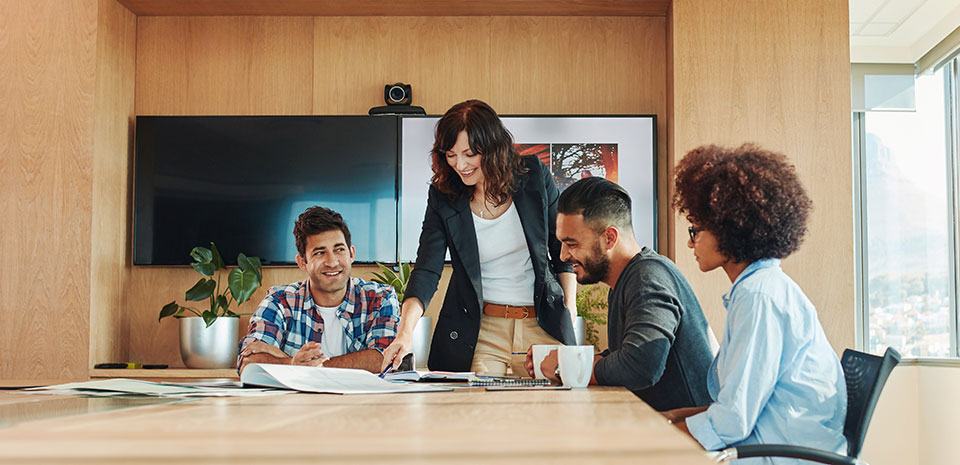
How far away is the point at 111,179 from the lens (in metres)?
4.09

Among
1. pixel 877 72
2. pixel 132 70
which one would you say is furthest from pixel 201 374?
pixel 877 72

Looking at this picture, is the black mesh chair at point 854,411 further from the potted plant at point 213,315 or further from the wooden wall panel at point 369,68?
the potted plant at point 213,315

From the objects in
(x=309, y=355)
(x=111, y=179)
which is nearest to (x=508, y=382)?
(x=309, y=355)

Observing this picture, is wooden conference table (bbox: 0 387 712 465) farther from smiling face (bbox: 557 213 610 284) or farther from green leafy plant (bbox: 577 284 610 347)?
green leafy plant (bbox: 577 284 610 347)

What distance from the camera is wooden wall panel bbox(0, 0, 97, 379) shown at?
3955mm

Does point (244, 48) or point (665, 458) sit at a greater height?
point (244, 48)

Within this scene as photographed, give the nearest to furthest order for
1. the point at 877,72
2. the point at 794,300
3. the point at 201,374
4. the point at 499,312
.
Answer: the point at 794,300 < the point at 499,312 < the point at 201,374 < the point at 877,72

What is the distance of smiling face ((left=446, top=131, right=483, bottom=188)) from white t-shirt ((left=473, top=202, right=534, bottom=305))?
0.13m

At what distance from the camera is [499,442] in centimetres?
70

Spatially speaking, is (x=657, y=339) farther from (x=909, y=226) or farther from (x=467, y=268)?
(x=909, y=226)

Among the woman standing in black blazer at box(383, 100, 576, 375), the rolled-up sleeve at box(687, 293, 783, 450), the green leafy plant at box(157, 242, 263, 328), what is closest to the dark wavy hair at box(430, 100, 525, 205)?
the woman standing in black blazer at box(383, 100, 576, 375)

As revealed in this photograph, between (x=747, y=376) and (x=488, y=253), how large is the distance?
1.01 meters

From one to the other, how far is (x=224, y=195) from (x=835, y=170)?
109 inches

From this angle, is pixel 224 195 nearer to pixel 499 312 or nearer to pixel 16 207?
pixel 16 207
